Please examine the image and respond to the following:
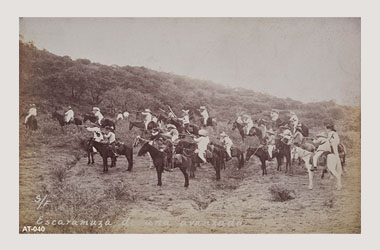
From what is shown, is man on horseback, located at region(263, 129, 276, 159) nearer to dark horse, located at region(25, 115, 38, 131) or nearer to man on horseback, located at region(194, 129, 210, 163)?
man on horseback, located at region(194, 129, 210, 163)

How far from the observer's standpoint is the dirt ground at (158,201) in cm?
572

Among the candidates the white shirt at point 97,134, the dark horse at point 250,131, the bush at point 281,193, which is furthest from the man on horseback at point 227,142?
the white shirt at point 97,134

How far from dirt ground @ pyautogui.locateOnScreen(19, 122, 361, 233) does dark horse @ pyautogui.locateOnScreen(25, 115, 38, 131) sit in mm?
239

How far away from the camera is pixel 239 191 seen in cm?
582

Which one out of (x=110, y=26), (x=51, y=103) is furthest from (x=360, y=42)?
(x=51, y=103)

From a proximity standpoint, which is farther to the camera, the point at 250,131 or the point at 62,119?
the point at 250,131

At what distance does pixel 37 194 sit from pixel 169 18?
3.23 meters

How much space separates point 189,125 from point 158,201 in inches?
47.3

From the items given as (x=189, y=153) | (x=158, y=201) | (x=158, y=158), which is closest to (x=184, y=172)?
(x=189, y=153)

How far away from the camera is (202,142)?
231 inches

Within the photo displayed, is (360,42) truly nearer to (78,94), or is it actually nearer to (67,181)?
(78,94)

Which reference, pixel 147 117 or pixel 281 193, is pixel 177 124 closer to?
pixel 147 117

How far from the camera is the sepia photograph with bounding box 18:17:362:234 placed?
18.8ft

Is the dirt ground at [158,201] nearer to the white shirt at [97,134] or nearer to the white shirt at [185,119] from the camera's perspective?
the white shirt at [97,134]
